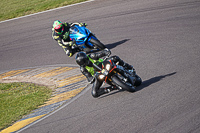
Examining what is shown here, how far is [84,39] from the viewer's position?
40.2 feet

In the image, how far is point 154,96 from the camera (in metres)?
7.84

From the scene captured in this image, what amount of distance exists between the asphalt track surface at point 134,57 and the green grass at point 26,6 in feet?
3.86

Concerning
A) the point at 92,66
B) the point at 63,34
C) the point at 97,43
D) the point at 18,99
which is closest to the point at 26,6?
the point at 63,34

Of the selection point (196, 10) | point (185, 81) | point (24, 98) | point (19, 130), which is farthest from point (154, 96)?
point (196, 10)

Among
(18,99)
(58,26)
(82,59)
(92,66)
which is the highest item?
(58,26)

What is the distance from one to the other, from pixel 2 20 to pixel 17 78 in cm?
875

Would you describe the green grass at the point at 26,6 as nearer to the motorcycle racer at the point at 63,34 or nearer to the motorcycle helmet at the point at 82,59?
the motorcycle racer at the point at 63,34

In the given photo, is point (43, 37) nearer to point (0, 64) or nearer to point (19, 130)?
point (0, 64)

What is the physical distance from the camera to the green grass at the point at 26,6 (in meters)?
20.2

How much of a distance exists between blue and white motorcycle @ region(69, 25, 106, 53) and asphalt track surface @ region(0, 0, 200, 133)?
746 millimetres

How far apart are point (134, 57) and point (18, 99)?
4089mm

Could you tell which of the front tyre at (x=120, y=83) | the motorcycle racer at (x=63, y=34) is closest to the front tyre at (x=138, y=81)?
the front tyre at (x=120, y=83)

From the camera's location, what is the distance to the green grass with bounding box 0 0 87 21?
2017 cm

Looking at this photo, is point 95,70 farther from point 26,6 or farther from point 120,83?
point 26,6
